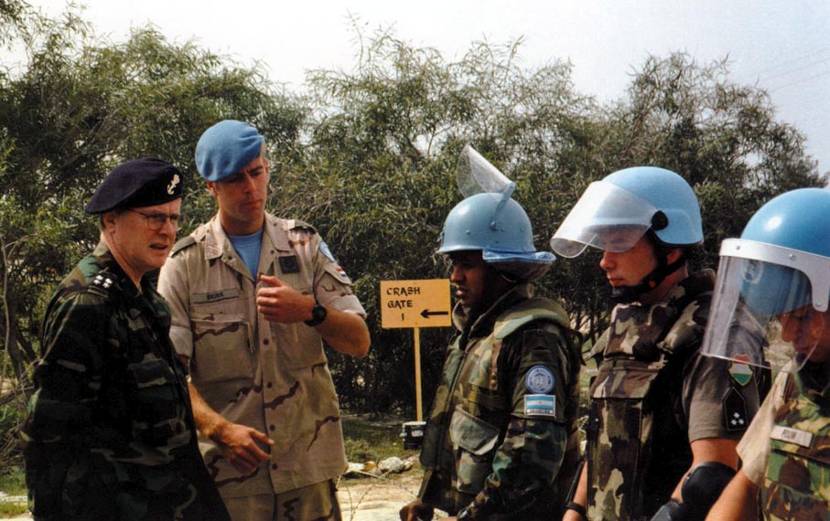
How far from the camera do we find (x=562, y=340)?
2979 millimetres

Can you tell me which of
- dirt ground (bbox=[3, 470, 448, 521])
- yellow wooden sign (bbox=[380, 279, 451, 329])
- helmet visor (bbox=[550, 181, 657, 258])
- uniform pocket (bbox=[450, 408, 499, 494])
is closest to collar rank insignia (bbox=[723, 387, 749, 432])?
helmet visor (bbox=[550, 181, 657, 258])

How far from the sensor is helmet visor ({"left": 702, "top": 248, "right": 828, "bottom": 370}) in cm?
203

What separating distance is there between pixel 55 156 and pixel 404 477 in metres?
7.42

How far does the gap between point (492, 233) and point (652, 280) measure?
71cm

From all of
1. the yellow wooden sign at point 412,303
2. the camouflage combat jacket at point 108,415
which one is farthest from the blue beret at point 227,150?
the yellow wooden sign at point 412,303

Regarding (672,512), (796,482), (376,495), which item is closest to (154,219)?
(672,512)

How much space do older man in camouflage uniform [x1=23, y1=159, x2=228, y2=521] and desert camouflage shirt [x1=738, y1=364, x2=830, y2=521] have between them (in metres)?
1.55

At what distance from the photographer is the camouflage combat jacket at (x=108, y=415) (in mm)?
2527

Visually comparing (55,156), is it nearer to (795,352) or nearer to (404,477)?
(404,477)

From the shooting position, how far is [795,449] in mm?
2035

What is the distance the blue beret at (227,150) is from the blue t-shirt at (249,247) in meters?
0.25

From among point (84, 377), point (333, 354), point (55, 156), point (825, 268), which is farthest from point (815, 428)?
point (55, 156)

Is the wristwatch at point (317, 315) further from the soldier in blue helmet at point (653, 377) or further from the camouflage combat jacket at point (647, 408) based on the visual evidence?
the camouflage combat jacket at point (647, 408)

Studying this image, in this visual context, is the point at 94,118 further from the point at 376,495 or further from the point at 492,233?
the point at 492,233
